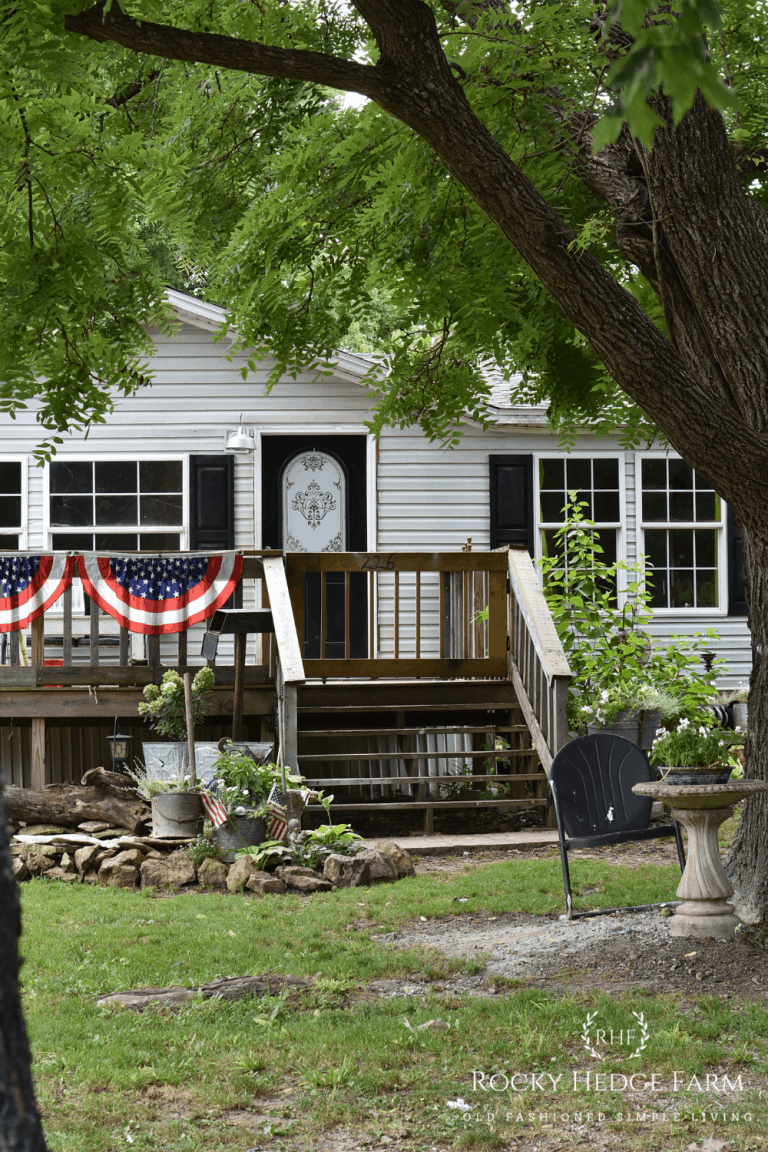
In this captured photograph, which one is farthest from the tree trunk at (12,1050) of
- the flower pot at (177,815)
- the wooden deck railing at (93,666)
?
the wooden deck railing at (93,666)

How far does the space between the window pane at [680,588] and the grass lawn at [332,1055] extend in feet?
23.7

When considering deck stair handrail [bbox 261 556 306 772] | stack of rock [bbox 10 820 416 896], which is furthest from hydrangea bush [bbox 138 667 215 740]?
stack of rock [bbox 10 820 416 896]

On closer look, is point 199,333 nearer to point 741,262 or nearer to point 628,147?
point 628,147

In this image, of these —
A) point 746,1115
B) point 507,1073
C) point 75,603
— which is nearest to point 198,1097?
point 507,1073

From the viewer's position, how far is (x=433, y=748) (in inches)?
397

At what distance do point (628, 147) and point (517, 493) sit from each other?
6.26 metres

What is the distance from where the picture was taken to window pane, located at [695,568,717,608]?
11953mm

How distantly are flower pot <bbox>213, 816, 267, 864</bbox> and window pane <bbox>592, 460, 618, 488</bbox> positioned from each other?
→ 20.2 feet

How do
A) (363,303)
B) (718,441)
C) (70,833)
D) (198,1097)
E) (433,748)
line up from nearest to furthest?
1. (198,1097)
2. (718,441)
3. (363,303)
4. (70,833)
5. (433,748)

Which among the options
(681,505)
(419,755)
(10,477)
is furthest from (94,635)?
(681,505)

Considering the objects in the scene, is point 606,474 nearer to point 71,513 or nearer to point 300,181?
point 71,513

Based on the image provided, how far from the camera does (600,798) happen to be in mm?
5957

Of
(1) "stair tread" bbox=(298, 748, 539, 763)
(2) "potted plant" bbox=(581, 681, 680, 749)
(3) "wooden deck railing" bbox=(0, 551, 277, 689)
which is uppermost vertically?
(3) "wooden deck railing" bbox=(0, 551, 277, 689)

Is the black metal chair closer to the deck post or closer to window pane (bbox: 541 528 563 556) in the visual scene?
the deck post
